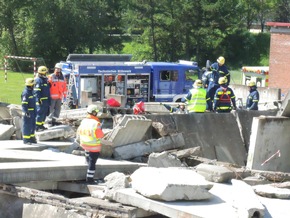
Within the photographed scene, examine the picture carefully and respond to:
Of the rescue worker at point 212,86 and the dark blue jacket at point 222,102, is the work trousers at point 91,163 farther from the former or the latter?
the rescue worker at point 212,86

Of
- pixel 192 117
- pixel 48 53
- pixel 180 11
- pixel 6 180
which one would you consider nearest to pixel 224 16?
pixel 180 11

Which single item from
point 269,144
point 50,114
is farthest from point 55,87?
point 269,144

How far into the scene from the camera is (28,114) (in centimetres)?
1418

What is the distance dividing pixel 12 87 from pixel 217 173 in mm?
29893

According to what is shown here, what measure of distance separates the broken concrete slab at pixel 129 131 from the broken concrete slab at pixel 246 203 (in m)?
3.51

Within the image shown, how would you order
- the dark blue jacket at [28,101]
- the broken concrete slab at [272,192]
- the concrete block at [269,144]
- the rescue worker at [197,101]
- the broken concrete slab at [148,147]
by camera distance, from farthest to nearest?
the rescue worker at [197,101] < the concrete block at [269,144] < the dark blue jacket at [28,101] < the broken concrete slab at [148,147] < the broken concrete slab at [272,192]

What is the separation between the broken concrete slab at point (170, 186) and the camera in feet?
33.1

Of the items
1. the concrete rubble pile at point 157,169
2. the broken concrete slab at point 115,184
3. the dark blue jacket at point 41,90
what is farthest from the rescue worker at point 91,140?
the dark blue jacket at point 41,90

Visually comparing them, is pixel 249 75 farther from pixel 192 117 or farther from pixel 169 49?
pixel 192 117

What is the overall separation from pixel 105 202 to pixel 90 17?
46291mm

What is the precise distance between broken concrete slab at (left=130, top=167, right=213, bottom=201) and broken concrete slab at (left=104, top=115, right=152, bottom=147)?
3.00 meters

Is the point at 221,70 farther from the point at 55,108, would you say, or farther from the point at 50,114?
the point at 50,114

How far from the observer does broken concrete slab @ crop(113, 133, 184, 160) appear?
45.4 ft

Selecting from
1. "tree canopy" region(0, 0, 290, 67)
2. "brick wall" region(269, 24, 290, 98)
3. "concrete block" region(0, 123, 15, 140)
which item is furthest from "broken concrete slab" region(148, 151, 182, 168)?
"tree canopy" region(0, 0, 290, 67)
